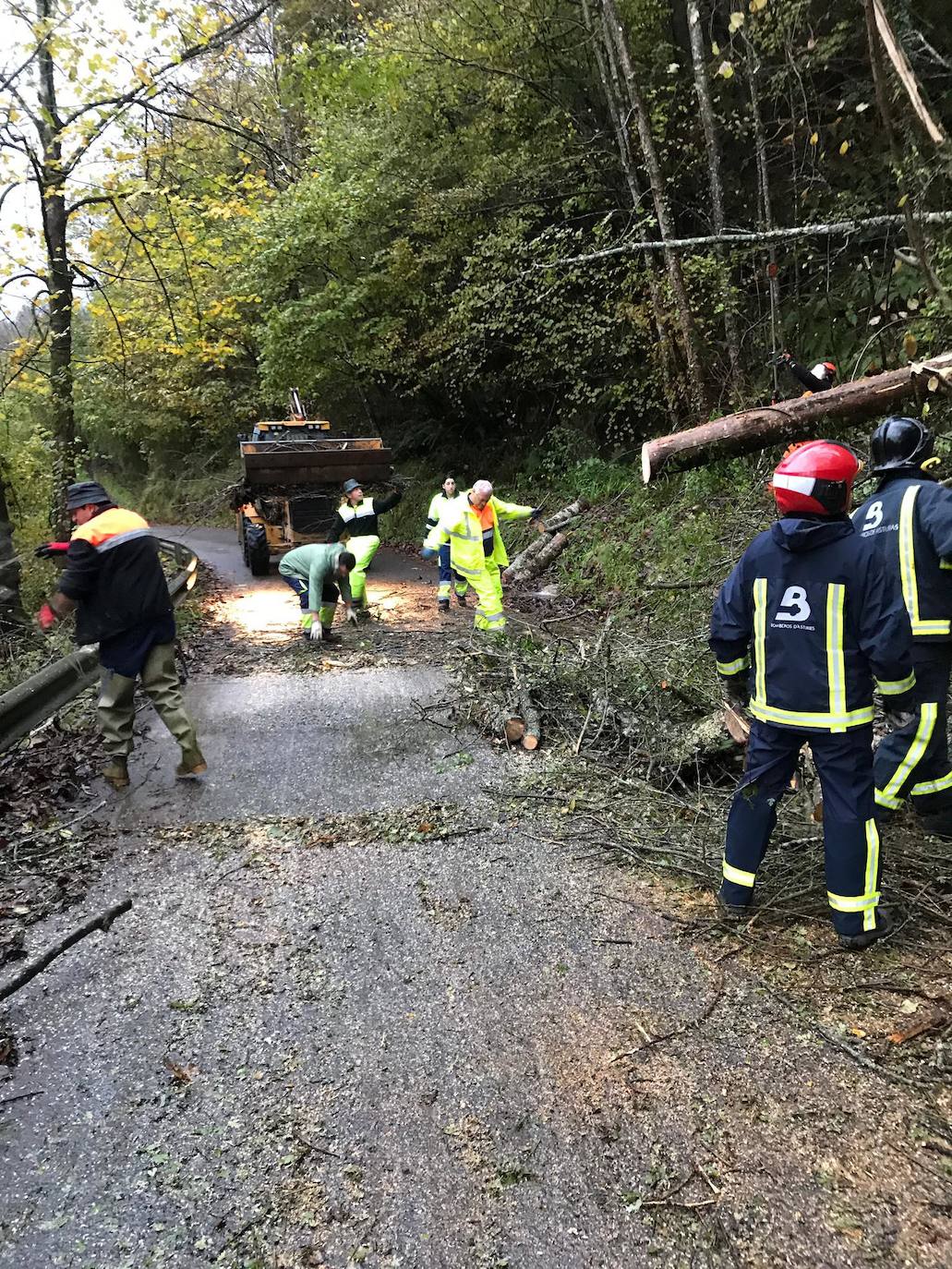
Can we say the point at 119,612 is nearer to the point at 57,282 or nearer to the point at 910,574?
the point at 910,574

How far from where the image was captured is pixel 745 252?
32.6 feet

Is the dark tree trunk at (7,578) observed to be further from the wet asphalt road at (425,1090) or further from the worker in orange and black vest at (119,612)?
the wet asphalt road at (425,1090)

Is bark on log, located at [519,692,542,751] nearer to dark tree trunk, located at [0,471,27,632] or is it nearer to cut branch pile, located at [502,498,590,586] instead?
dark tree trunk, located at [0,471,27,632]

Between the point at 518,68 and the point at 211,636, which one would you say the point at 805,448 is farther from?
the point at 518,68

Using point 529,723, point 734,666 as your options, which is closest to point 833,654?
point 734,666

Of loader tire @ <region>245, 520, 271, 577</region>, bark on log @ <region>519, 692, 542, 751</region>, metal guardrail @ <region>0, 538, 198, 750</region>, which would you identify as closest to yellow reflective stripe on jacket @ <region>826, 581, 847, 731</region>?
bark on log @ <region>519, 692, 542, 751</region>

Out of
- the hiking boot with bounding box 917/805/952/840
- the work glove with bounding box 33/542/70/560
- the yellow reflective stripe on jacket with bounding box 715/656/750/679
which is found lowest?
the hiking boot with bounding box 917/805/952/840

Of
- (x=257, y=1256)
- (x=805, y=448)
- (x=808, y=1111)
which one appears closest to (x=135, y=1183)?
(x=257, y=1256)

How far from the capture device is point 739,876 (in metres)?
3.23

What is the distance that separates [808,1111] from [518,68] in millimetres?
14916

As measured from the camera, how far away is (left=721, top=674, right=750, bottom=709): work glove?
3.41 meters

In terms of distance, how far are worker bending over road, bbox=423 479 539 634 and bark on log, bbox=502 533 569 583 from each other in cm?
322

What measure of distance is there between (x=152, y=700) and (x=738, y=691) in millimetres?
3581

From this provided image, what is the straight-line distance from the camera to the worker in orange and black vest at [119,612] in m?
4.79
